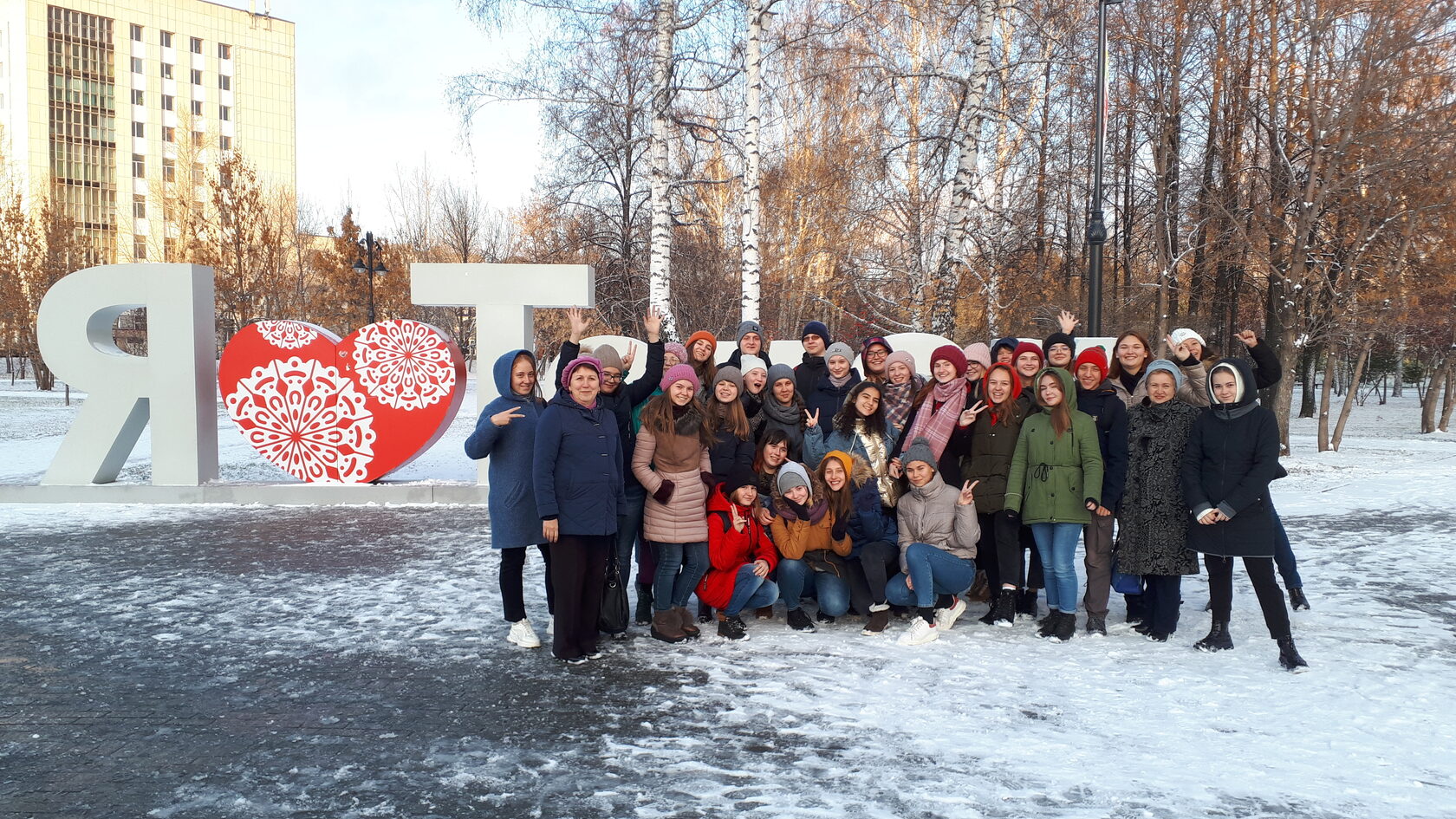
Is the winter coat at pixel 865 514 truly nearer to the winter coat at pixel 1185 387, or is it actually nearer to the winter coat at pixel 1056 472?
the winter coat at pixel 1056 472

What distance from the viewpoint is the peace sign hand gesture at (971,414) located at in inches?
225

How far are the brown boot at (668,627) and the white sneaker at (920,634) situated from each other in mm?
1270

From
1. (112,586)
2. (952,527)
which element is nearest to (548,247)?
(112,586)

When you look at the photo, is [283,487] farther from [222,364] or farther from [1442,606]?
[1442,606]

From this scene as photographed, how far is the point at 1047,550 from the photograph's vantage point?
552 cm

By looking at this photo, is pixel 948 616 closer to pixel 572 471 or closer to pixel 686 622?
pixel 686 622

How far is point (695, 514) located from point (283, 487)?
23.0 ft

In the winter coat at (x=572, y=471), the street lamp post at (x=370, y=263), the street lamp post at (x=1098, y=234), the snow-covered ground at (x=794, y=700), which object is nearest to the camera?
the snow-covered ground at (x=794, y=700)

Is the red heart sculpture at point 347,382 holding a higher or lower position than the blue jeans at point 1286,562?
higher

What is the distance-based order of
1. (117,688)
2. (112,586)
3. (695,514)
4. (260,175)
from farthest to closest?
(260,175), (112,586), (695,514), (117,688)

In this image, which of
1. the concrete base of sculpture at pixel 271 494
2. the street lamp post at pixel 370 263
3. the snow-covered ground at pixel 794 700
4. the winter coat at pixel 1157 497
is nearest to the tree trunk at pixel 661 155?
the concrete base of sculpture at pixel 271 494

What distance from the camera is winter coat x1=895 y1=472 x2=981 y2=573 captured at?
218 inches

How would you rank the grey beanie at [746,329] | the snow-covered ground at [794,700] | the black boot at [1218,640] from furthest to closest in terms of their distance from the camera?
the grey beanie at [746,329] → the black boot at [1218,640] → the snow-covered ground at [794,700]

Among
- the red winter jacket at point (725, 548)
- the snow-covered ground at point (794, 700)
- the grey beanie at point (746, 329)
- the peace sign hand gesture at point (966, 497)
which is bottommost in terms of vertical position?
the snow-covered ground at point (794, 700)
